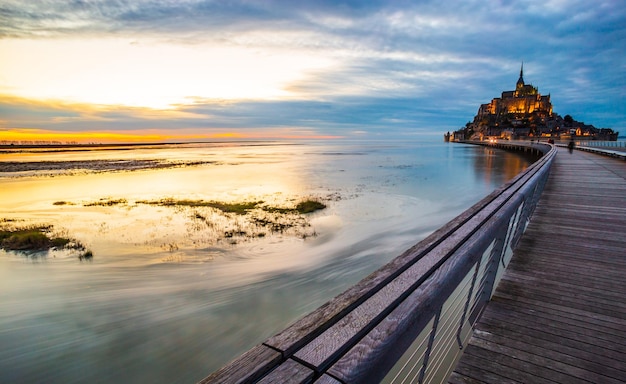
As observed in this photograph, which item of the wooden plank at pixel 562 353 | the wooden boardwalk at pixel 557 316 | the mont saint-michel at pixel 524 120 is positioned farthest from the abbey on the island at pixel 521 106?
the wooden plank at pixel 562 353

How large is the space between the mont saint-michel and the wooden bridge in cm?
13442

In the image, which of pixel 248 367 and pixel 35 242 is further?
pixel 35 242

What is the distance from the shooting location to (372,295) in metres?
1.49

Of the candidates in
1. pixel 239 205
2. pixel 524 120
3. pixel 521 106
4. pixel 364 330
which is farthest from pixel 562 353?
pixel 521 106

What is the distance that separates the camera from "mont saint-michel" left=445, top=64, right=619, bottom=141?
396 feet

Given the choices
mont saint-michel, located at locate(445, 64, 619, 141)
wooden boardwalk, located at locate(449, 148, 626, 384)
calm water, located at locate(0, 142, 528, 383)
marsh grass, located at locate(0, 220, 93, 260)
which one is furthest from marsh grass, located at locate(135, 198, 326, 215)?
mont saint-michel, located at locate(445, 64, 619, 141)

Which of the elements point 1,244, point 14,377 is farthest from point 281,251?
point 1,244

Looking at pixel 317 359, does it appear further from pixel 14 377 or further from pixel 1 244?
pixel 1 244

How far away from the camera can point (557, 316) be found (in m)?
3.04

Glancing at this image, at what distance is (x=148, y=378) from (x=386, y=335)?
617cm

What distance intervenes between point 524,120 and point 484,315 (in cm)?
15997

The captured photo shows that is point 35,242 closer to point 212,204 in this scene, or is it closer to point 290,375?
point 212,204

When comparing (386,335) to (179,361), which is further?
(179,361)

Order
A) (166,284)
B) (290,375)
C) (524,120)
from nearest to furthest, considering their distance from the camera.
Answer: (290,375)
(166,284)
(524,120)
